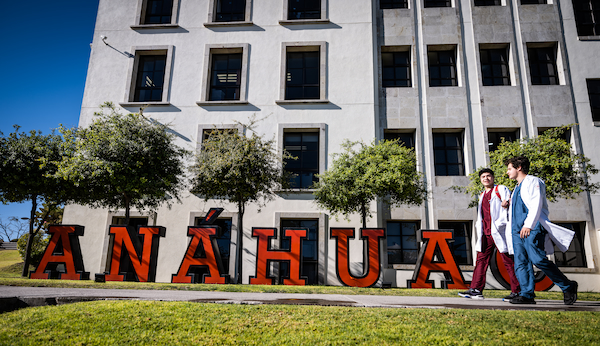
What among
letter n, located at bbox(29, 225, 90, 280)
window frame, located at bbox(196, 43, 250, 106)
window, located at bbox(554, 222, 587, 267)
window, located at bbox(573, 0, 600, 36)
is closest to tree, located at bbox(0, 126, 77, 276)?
letter n, located at bbox(29, 225, 90, 280)

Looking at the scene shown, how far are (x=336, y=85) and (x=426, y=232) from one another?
8684mm

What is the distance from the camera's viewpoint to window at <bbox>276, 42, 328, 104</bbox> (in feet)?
59.4

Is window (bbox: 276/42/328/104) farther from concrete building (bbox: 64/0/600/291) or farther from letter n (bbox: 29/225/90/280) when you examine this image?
letter n (bbox: 29/225/90/280)

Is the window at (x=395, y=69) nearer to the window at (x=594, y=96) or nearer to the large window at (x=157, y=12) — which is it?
the window at (x=594, y=96)

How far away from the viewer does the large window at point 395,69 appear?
Answer: 1836cm

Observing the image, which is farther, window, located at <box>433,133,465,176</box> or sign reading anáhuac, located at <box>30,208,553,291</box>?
window, located at <box>433,133,465,176</box>

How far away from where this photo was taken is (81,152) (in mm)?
12844

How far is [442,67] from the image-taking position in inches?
725

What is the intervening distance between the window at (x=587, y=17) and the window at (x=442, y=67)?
20.6 feet

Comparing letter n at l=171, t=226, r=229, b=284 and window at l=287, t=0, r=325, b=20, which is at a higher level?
window at l=287, t=0, r=325, b=20

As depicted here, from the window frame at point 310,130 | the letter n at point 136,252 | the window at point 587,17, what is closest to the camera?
the letter n at point 136,252

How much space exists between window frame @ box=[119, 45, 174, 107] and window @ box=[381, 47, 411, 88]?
35.6 ft

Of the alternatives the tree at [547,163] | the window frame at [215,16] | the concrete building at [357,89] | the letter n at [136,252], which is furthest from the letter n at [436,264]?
the window frame at [215,16]

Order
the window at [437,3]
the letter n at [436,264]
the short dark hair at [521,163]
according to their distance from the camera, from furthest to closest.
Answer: the window at [437,3] → the letter n at [436,264] → the short dark hair at [521,163]
